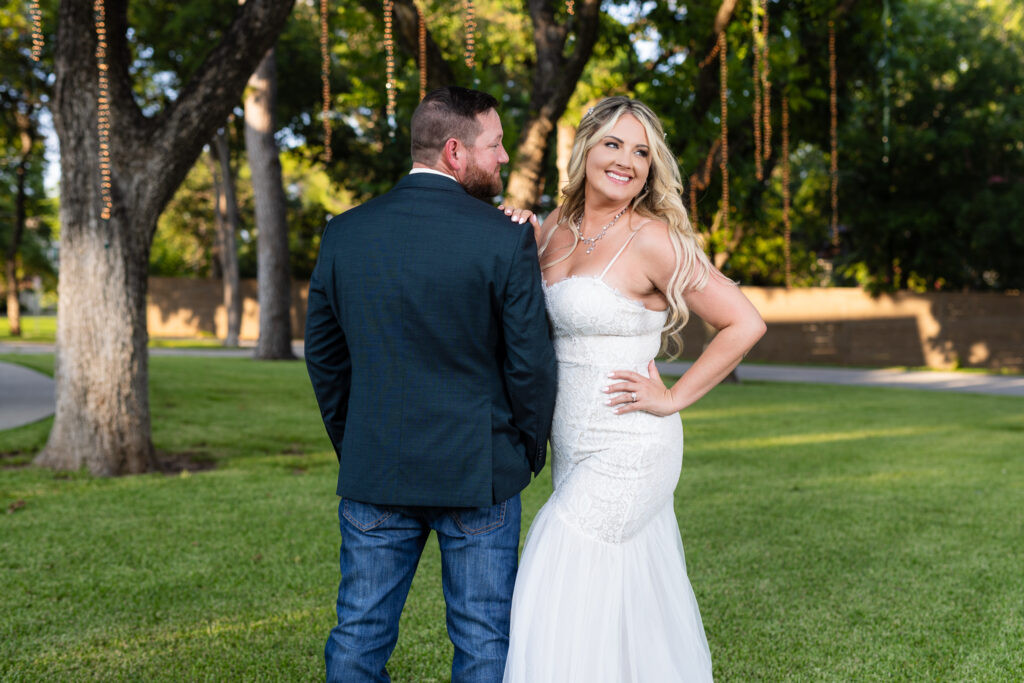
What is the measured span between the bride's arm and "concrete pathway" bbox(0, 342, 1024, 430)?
8.76 meters

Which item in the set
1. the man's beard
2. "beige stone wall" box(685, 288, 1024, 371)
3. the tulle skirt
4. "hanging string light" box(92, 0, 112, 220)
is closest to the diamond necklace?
the man's beard

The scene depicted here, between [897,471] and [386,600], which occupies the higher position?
[386,600]

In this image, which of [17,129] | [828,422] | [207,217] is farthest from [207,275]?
[828,422]

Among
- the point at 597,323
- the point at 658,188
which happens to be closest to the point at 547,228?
the point at 658,188

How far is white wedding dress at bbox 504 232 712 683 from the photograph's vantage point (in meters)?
2.62

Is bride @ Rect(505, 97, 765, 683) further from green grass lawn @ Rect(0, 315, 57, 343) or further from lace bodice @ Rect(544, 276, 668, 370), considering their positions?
green grass lawn @ Rect(0, 315, 57, 343)

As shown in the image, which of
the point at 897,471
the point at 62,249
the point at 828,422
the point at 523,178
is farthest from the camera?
the point at 828,422

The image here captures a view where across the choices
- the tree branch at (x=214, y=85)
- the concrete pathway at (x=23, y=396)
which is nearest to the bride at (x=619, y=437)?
the tree branch at (x=214, y=85)

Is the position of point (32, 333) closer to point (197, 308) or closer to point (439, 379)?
point (197, 308)

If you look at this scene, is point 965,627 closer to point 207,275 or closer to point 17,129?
point 17,129

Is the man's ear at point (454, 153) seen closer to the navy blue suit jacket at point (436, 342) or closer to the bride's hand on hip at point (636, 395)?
the navy blue suit jacket at point (436, 342)

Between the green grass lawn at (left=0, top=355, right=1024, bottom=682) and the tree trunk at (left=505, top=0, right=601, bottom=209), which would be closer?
the green grass lawn at (left=0, top=355, right=1024, bottom=682)

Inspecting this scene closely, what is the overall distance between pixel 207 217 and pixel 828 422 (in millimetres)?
30114

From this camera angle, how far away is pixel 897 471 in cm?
844
